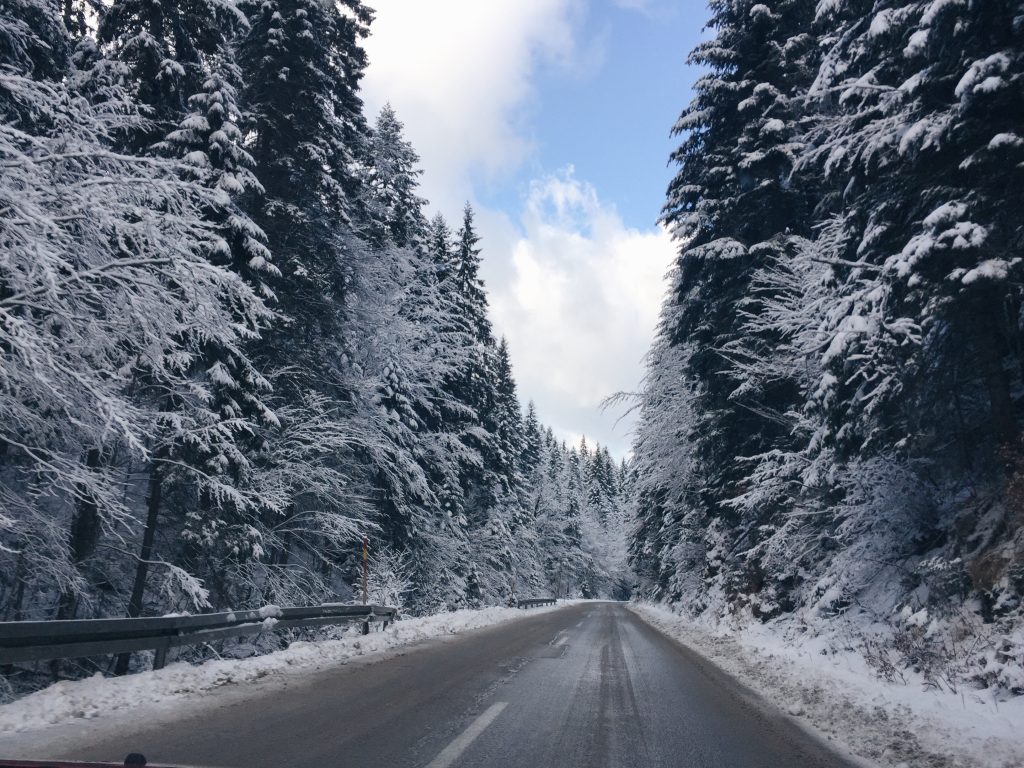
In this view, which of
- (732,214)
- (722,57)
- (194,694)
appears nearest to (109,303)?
(194,694)

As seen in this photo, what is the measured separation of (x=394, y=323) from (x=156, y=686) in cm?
1383

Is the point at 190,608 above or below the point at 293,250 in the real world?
below

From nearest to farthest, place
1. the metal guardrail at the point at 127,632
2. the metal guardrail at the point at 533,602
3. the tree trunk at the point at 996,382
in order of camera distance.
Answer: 1. the metal guardrail at the point at 127,632
2. the tree trunk at the point at 996,382
3. the metal guardrail at the point at 533,602

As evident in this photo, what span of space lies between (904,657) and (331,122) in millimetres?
15777

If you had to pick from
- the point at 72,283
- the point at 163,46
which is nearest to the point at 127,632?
the point at 72,283

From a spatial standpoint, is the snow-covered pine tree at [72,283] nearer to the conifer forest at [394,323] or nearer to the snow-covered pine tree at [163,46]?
the conifer forest at [394,323]

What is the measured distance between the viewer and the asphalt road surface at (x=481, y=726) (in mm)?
4902

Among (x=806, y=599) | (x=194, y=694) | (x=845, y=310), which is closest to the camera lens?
(x=194, y=694)

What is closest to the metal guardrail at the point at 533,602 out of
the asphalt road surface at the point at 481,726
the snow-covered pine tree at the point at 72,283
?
the asphalt road surface at the point at 481,726

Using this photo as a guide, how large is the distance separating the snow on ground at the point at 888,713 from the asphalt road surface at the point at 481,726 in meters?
0.43

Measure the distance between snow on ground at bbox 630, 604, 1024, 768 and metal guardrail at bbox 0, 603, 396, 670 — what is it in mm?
7683

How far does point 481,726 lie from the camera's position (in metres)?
5.92

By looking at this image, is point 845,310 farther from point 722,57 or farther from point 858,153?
point 722,57

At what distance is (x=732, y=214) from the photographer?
59.1ft
